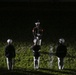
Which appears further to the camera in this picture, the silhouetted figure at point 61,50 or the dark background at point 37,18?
the dark background at point 37,18

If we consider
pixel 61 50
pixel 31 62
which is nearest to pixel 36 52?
pixel 61 50

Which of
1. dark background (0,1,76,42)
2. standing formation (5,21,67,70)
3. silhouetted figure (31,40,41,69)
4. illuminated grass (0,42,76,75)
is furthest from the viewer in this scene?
dark background (0,1,76,42)

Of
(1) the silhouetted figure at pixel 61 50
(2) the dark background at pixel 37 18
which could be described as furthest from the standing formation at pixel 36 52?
(2) the dark background at pixel 37 18

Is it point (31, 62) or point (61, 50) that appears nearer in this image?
point (61, 50)

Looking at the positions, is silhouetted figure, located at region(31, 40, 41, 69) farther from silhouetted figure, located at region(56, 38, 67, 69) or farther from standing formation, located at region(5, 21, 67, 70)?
silhouetted figure, located at region(56, 38, 67, 69)

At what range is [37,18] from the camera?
71.1 feet

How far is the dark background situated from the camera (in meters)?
19.9

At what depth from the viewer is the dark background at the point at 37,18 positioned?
19891mm

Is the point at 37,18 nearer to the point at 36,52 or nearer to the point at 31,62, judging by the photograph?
the point at 31,62

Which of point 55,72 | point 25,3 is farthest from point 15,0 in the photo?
point 55,72

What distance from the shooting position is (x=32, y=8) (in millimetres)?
22375

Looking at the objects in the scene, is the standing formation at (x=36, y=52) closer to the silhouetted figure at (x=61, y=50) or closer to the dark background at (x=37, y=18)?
the silhouetted figure at (x=61, y=50)

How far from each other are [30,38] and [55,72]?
12.4ft

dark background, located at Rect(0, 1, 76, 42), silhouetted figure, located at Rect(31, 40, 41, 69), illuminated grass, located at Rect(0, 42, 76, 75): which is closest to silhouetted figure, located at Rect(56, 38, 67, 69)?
illuminated grass, located at Rect(0, 42, 76, 75)
